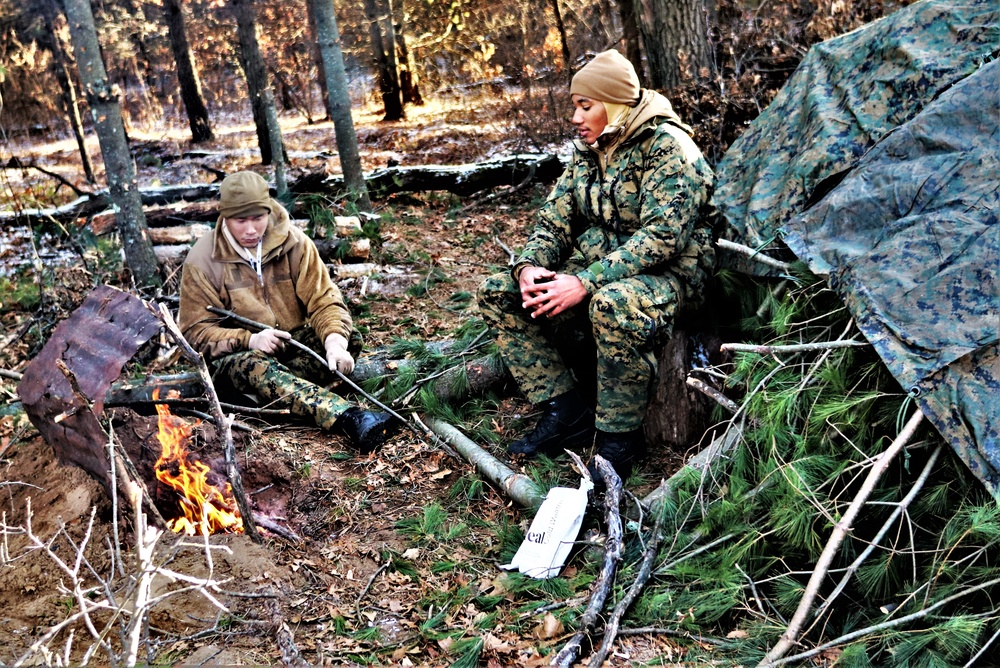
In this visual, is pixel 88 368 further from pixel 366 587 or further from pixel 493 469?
pixel 493 469

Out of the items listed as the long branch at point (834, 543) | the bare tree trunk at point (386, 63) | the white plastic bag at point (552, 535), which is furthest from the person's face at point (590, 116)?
Result: the bare tree trunk at point (386, 63)

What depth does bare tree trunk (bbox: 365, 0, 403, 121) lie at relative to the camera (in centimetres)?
1445

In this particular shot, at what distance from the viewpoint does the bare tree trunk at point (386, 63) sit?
14453mm

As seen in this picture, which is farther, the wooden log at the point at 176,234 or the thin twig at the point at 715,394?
the wooden log at the point at 176,234

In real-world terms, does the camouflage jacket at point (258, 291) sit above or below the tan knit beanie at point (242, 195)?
below

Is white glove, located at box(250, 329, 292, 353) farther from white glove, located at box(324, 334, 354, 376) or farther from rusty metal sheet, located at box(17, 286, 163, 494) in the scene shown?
rusty metal sheet, located at box(17, 286, 163, 494)

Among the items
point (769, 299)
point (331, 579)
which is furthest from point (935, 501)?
point (331, 579)

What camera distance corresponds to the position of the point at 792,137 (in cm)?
432

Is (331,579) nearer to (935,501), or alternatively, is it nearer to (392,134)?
(935,501)

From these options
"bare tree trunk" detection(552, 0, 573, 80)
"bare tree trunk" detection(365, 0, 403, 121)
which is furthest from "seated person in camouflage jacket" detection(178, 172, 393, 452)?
"bare tree trunk" detection(365, 0, 403, 121)

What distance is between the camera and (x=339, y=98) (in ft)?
26.7

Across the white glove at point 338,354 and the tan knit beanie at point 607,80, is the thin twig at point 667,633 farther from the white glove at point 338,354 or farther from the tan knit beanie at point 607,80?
the tan knit beanie at point 607,80

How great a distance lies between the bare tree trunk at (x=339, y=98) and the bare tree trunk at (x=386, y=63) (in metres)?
6.34

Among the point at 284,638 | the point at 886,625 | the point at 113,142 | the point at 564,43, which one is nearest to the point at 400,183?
the point at 564,43
